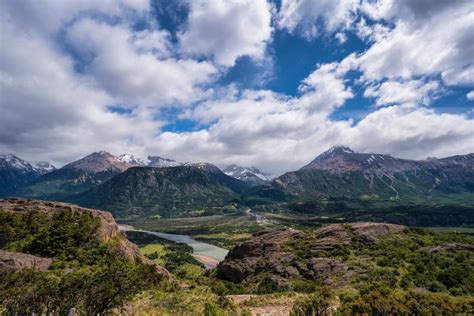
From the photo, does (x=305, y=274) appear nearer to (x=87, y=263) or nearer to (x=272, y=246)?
(x=272, y=246)

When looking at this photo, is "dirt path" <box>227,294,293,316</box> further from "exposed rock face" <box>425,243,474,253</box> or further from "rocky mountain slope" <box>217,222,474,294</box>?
"exposed rock face" <box>425,243,474,253</box>

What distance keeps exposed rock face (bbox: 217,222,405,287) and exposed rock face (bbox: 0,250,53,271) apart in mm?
47941

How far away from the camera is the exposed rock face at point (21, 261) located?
5322 centimetres

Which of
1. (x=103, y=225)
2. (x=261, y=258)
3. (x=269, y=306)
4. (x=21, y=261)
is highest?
(x=103, y=225)

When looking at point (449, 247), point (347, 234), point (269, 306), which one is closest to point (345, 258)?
point (347, 234)

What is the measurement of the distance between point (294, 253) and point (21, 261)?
6432cm

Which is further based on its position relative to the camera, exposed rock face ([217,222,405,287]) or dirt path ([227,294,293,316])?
exposed rock face ([217,222,405,287])

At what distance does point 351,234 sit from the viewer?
95125mm

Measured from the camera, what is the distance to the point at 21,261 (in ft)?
184

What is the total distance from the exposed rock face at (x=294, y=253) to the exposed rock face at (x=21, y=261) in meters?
47.9

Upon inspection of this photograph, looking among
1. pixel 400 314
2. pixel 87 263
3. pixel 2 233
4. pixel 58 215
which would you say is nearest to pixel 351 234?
pixel 400 314

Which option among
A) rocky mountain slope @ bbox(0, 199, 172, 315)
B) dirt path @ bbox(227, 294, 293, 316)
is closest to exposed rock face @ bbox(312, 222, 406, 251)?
dirt path @ bbox(227, 294, 293, 316)

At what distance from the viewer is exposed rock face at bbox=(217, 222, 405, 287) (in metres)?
74.8

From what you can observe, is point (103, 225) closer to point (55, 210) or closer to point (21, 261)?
point (55, 210)
